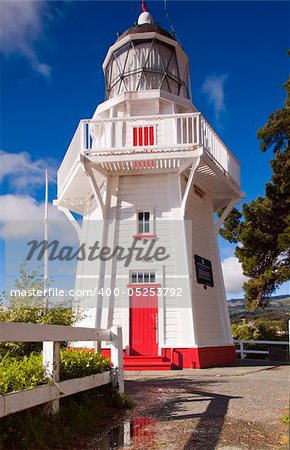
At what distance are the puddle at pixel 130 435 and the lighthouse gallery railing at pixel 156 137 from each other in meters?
9.64

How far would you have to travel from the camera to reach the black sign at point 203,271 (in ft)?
48.6

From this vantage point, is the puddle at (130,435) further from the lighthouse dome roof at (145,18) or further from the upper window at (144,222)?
the lighthouse dome roof at (145,18)

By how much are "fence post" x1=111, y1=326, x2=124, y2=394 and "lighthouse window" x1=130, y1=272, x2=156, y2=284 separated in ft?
24.8

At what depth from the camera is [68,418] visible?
4.86m

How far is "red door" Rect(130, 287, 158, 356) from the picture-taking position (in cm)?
1385

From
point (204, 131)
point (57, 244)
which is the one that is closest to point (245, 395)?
point (204, 131)

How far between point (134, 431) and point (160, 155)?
9917mm

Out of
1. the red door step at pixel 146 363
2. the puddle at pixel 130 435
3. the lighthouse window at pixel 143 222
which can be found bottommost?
the red door step at pixel 146 363

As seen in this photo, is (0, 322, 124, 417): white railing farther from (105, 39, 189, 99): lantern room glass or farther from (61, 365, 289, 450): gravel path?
(105, 39, 189, 99): lantern room glass

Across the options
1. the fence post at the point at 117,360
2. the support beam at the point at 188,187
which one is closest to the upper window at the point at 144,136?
the support beam at the point at 188,187

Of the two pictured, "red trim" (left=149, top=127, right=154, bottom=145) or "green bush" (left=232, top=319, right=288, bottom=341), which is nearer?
"red trim" (left=149, top=127, right=154, bottom=145)

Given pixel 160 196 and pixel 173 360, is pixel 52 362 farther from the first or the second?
pixel 160 196

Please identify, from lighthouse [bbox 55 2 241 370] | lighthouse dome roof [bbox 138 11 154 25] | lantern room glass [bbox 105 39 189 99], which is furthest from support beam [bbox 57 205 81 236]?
lighthouse dome roof [bbox 138 11 154 25]

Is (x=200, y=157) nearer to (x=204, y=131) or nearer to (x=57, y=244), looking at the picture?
(x=204, y=131)
